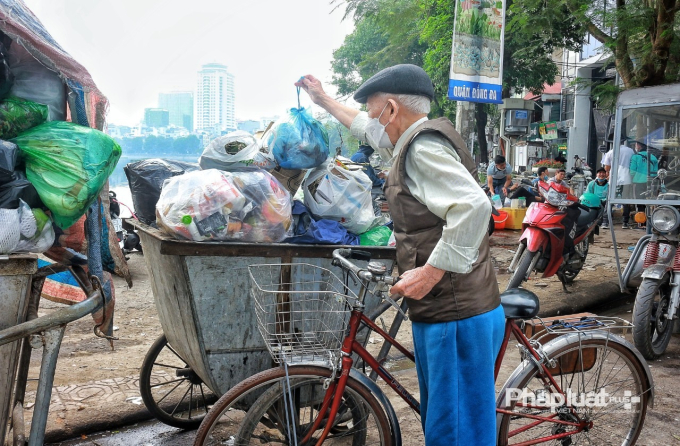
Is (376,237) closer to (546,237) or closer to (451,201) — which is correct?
(451,201)

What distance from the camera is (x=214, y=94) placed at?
20.0 ft

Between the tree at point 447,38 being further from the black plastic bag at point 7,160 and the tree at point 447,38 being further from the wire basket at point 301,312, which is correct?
the black plastic bag at point 7,160

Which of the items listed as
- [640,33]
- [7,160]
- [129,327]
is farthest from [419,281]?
[640,33]

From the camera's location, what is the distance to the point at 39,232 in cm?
217

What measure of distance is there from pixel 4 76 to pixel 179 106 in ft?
12.4

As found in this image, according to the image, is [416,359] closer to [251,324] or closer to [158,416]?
[251,324]

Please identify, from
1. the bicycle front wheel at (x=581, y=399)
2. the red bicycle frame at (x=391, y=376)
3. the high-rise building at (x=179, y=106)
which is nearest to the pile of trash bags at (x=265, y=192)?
the red bicycle frame at (x=391, y=376)

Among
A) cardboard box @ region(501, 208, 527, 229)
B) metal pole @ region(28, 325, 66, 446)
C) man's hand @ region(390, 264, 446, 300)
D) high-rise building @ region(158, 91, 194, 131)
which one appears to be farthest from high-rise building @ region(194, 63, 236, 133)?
cardboard box @ region(501, 208, 527, 229)

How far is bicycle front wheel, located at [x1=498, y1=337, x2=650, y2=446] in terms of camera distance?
9.09 feet

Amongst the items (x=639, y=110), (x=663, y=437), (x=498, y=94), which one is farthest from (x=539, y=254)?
(x=663, y=437)

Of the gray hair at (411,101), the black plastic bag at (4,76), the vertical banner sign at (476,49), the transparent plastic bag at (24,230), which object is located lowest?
the transparent plastic bag at (24,230)

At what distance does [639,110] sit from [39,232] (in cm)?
469

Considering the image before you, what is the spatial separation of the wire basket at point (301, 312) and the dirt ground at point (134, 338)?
1.08 m

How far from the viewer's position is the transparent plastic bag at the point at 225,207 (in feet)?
8.24
